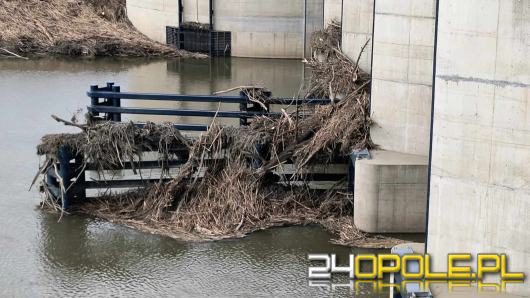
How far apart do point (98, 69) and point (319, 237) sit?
1702cm

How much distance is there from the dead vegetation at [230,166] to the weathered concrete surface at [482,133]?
442 centimetres

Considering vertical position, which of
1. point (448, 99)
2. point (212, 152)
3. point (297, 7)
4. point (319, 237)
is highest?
point (297, 7)

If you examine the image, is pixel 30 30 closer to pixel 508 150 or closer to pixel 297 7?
pixel 297 7

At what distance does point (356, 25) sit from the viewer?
1947 cm

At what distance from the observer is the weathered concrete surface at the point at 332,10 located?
85.9 ft

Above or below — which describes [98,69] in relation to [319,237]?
above

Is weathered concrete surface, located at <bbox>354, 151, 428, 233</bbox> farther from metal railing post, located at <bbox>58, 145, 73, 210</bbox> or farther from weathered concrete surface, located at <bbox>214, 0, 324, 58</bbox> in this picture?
weathered concrete surface, located at <bbox>214, 0, 324, 58</bbox>

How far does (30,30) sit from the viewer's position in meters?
33.8

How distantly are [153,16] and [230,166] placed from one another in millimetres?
19533

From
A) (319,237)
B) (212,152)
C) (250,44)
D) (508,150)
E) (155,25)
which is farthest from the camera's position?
(155,25)

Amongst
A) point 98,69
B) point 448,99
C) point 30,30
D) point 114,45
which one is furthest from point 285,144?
point 30,30

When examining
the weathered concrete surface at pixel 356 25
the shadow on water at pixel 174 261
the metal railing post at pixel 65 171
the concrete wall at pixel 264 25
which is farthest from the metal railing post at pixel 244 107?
the concrete wall at pixel 264 25

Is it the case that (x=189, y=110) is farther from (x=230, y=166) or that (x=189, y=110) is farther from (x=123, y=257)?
(x=123, y=257)

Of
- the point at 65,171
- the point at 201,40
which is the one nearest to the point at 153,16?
the point at 201,40
